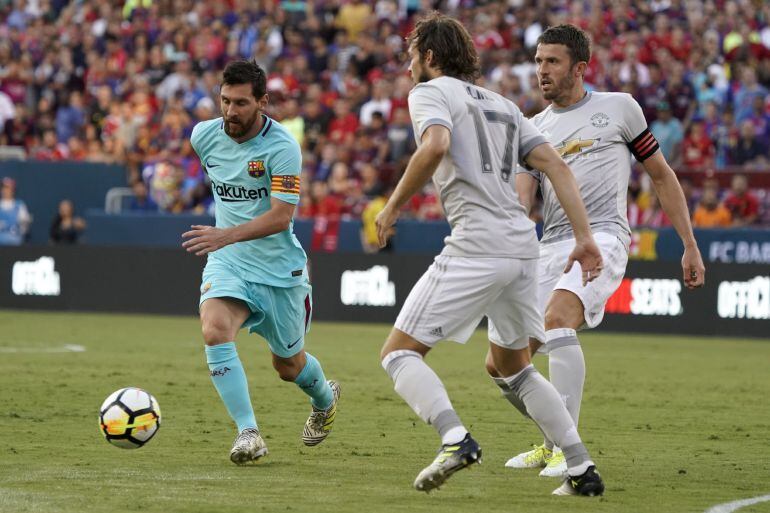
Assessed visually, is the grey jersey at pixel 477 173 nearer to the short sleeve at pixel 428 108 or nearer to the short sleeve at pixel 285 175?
the short sleeve at pixel 428 108

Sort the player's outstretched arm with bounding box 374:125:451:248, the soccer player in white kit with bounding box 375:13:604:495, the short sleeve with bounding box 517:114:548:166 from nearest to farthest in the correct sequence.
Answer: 1. the player's outstretched arm with bounding box 374:125:451:248
2. the soccer player in white kit with bounding box 375:13:604:495
3. the short sleeve with bounding box 517:114:548:166

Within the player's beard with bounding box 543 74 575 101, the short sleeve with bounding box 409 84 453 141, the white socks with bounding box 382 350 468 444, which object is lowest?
the white socks with bounding box 382 350 468 444

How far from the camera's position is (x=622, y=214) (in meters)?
8.01

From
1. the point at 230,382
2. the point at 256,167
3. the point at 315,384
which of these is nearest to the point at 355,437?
the point at 315,384

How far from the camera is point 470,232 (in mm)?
6500

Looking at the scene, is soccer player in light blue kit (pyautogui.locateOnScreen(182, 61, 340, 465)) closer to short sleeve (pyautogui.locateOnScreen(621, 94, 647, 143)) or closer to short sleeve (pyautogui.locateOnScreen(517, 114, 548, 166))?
short sleeve (pyautogui.locateOnScreen(517, 114, 548, 166))

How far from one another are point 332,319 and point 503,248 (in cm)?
1433

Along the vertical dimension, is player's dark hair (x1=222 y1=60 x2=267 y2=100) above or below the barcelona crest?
above

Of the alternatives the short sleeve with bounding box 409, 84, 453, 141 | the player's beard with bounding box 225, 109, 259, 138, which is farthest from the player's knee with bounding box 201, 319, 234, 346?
the short sleeve with bounding box 409, 84, 453, 141

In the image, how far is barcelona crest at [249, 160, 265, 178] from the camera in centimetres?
804

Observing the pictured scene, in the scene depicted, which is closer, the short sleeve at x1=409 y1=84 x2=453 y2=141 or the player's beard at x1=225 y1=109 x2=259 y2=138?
the short sleeve at x1=409 y1=84 x2=453 y2=141

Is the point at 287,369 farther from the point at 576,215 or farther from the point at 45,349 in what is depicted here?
the point at 45,349

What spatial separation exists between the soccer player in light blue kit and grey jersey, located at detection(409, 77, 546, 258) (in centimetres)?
163

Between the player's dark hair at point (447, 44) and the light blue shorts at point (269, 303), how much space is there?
2.11m
